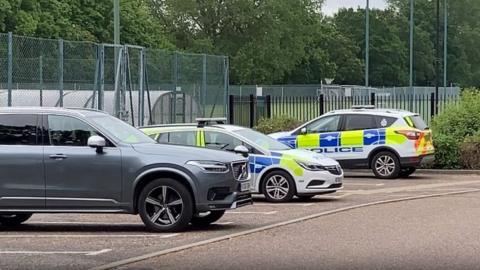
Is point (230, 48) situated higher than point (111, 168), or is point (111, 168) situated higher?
point (230, 48)

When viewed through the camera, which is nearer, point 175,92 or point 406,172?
point 406,172

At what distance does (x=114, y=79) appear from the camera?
2395cm

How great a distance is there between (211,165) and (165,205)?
2.60 ft

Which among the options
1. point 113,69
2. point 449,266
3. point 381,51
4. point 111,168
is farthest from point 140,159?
point 381,51

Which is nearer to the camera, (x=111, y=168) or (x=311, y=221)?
(x=111, y=168)

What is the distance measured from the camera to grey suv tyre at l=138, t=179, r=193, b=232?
39.5 ft

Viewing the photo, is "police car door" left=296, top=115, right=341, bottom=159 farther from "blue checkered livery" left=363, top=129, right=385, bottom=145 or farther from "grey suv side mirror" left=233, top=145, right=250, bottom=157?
"grey suv side mirror" left=233, top=145, right=250, bottom=157

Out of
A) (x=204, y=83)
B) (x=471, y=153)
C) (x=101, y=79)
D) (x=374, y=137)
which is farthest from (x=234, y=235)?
(x=204, y=83)

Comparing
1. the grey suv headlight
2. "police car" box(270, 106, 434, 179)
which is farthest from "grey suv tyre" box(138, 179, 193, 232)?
"police car" box(270, 106, 434, 179)

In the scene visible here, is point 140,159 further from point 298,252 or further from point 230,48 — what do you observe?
point 230,48

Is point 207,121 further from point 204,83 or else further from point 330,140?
point 204,83

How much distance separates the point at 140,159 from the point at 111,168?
392 mm

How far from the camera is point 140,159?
39.6 ft

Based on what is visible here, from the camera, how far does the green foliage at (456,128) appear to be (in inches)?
963
